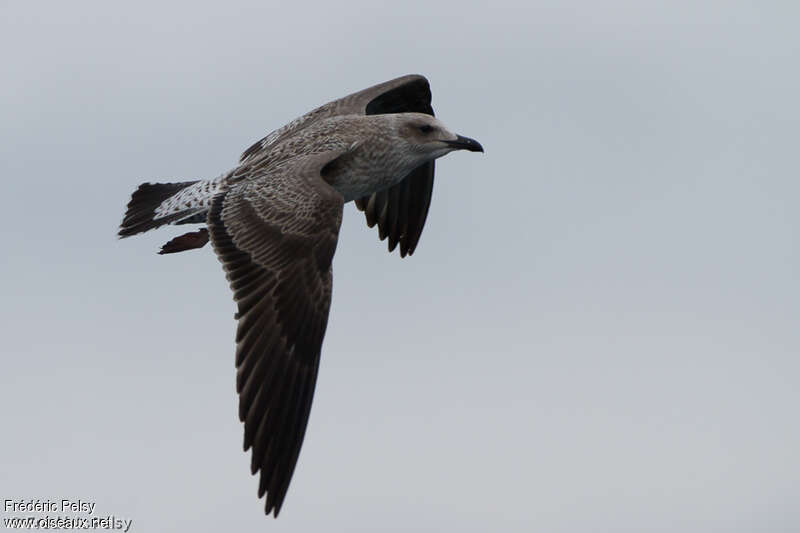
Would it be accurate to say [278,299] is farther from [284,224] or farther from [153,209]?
[153,209]

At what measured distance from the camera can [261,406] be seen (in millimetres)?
13008

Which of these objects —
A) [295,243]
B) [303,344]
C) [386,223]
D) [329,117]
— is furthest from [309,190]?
[386,223]

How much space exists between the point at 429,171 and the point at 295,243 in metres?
4.84

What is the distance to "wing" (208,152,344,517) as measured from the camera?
1293 centimetres

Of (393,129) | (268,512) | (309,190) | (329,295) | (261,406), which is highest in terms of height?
(393,129)

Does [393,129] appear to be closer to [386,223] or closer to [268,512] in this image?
[386,223]

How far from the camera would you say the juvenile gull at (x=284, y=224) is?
13031 millimetres

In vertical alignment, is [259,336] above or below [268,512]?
above

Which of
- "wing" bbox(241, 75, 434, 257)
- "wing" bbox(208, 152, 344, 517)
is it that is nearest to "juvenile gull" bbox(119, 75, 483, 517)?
"wing" bbox(208, 152, 344, 517)

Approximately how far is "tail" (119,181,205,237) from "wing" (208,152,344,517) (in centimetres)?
87

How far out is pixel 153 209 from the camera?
16.1m

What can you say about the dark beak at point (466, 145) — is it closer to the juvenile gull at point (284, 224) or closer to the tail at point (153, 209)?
the juvenile gull at point (284, 224)

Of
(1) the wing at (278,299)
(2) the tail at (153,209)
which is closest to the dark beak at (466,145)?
(1) the wing at (278,299)

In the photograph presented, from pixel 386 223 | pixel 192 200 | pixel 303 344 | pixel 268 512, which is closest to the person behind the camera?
pixel 268 512
